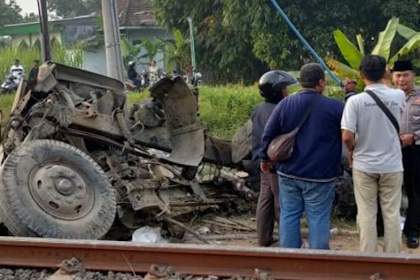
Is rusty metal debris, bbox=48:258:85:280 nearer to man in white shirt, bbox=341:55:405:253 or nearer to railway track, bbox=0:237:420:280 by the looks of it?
railway track, bbox=0:237:420:280

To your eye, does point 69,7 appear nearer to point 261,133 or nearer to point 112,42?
point 112,42

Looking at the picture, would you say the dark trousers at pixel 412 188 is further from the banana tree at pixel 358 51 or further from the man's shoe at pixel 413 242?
the banana tree at pixel 358 51

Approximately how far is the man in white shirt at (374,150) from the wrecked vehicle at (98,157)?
2.46m

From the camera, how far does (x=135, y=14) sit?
4438 cm

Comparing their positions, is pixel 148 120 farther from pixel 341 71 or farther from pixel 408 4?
pixel 408 4

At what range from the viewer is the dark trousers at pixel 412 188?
6676mm

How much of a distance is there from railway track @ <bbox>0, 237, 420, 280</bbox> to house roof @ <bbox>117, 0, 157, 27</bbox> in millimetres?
36158

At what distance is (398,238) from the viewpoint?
18.7 ft

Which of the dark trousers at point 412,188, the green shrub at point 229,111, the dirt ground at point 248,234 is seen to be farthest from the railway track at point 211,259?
the green shrub at point 229,111

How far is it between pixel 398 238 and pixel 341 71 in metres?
7.00

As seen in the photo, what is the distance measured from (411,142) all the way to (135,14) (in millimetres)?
39537

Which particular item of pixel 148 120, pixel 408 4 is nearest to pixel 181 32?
pixel 408 4

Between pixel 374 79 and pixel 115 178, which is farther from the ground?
pixel 374 79

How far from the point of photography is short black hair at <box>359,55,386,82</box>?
17.5 ft
